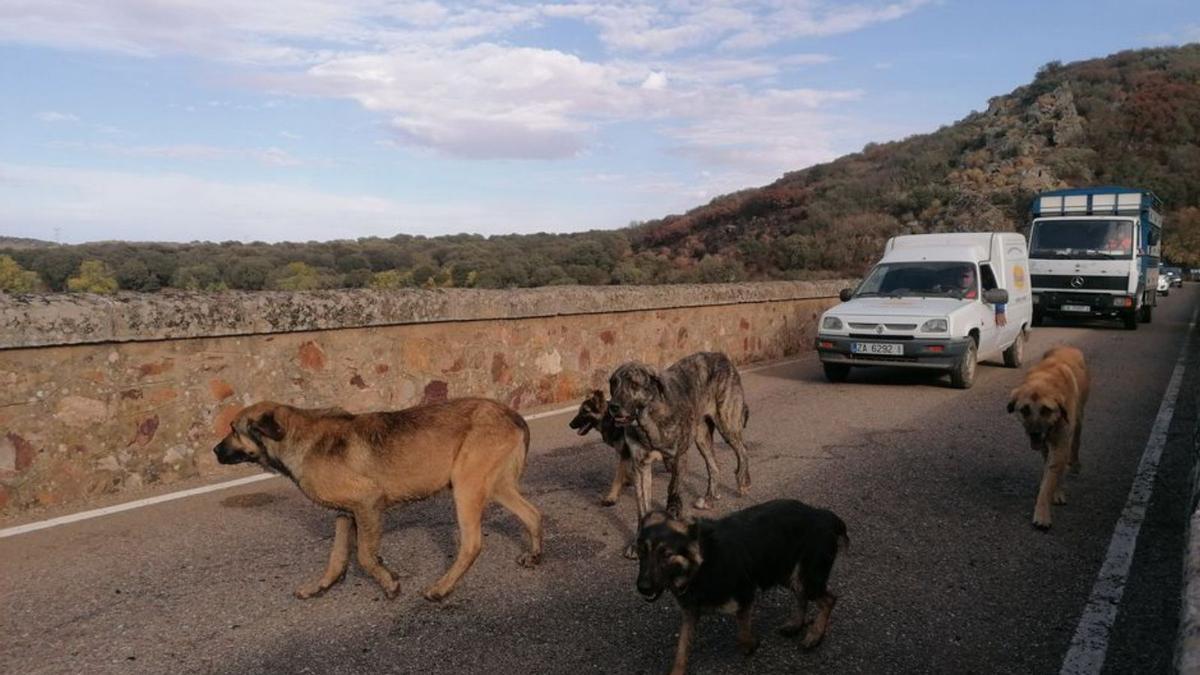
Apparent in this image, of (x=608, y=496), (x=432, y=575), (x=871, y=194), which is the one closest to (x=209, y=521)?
(x=432, y=575)

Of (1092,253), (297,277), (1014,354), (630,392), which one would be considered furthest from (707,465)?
(1092,253)

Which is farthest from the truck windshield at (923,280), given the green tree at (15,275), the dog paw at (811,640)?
the green tree at (15,275)

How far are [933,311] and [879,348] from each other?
96 centimetres

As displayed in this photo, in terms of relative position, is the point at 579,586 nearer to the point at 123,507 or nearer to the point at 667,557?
the point at 667,557

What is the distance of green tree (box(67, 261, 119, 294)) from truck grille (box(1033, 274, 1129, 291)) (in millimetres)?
23032

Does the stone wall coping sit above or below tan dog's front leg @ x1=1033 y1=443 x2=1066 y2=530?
above

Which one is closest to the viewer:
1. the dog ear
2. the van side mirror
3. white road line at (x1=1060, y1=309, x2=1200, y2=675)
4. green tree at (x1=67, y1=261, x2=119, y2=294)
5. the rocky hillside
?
white road line at (x1=1060, y1=309, x2=1200, y2=675)

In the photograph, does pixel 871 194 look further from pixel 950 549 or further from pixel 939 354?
pixel 950 549

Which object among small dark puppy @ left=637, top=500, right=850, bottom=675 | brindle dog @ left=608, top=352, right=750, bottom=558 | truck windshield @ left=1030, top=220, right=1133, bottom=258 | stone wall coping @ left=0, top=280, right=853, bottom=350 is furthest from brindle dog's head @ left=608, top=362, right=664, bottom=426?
truck windshield @ left=1030, top=220, right=1133, bottom=258

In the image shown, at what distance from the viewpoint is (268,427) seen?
4164mm

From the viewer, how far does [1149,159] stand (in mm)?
57094

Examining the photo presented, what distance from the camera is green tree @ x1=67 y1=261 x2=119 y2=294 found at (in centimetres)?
961

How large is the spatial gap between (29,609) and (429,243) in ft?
88.7

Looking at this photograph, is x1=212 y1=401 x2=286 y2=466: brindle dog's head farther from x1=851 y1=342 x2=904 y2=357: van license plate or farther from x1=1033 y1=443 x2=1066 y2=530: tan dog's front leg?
x1=851 y1=342 x2=904 y2=357: van license plate
